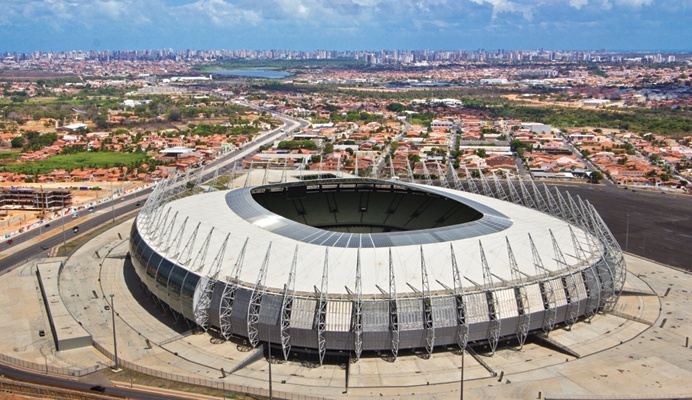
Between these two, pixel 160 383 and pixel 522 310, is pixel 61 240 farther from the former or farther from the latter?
pixel 522 310

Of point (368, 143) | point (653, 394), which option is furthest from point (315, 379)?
point (368, 143)

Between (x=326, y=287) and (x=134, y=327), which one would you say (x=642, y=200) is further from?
(x=134, y=327)

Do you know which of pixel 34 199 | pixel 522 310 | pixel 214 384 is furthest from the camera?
pixel 34 199

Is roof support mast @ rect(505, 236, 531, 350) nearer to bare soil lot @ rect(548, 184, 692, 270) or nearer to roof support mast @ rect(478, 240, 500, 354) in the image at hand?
roof support mast @ rect(478, 240, 500, 354)

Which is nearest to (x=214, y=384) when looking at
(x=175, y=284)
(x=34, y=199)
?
(x=175, y=284)

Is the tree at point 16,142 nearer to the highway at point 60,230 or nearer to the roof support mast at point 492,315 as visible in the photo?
the highway at point 60,230

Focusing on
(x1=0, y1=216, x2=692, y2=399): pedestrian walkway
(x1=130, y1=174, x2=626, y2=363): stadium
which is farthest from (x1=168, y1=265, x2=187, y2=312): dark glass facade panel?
(x1=0, y1=216, x2=692, y2=399): pedestrian walkway
